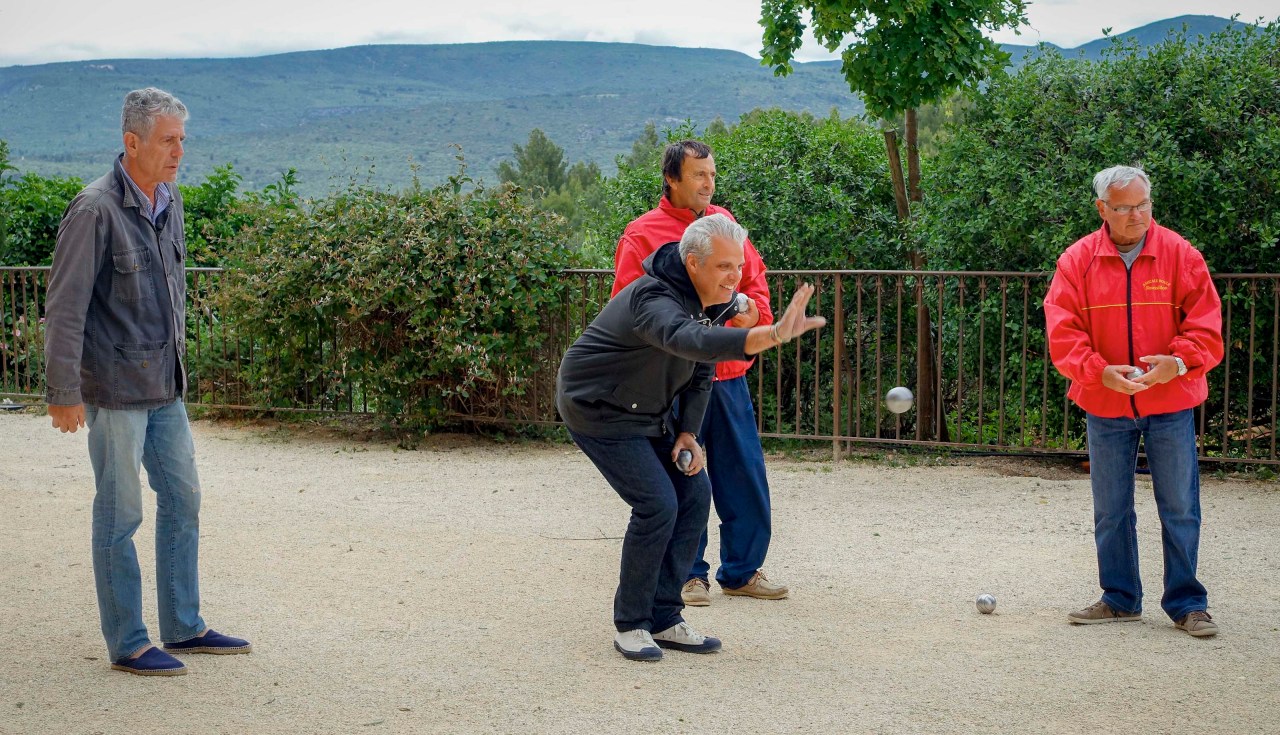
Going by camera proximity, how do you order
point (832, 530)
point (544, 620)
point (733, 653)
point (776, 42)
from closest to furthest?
point (733, 653) → point (544, 620) → point (832, 530) → point (776, 42)

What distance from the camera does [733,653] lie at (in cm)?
469

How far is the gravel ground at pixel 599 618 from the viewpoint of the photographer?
4062 millimetres

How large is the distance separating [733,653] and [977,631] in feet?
3.26

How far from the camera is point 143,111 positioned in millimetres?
4293

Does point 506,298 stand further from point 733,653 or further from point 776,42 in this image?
point 733,653

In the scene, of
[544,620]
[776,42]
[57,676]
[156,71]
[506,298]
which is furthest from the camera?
[156,71]

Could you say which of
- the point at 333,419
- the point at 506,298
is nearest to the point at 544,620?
the point at 506,298

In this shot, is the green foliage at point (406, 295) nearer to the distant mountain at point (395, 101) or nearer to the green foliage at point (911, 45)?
the green foliage at point (911, 45)

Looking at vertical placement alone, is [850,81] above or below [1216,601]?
above

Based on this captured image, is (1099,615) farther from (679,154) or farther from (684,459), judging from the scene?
(679,154)

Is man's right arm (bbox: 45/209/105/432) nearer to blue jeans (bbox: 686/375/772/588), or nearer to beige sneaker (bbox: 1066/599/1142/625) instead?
blue jeans (bbox: 686/375/772/588)

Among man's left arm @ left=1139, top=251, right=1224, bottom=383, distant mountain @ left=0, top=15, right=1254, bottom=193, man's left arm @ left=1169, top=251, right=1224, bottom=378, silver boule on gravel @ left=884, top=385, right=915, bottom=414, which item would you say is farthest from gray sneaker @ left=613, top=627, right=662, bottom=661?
distant mountain @ left=0, top=15, right=1254, bottom=193

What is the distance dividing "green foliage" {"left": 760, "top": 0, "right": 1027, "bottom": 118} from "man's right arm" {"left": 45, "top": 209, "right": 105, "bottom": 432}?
621 cm

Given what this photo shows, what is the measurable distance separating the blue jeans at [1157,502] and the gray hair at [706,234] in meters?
1.82
